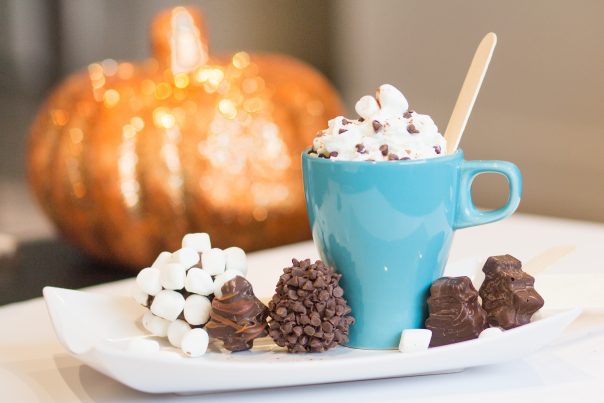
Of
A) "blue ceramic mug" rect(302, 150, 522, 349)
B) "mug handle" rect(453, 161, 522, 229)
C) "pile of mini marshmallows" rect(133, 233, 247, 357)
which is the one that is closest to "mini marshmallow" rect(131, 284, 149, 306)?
"pile of mini marshmallows" rect(133, 233, 247, 357)

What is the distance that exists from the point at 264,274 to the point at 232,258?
0.28 metres

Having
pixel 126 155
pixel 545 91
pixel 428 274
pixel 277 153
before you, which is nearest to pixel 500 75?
Answer: pixel 545 91

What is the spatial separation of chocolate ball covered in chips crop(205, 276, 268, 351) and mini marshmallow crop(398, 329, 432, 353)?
0.10 meters

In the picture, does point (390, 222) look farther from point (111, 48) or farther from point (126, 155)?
point (111, 48)

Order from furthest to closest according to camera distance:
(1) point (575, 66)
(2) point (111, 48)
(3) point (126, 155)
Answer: (2) point (111, 48) < (1) point (575, 66) < (3) point (126, 155)

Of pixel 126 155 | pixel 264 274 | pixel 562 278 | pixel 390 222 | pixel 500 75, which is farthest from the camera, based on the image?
pixel 500 75

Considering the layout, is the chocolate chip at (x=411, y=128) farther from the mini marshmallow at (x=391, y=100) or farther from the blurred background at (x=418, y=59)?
the blurred background at (x=418, y=59)

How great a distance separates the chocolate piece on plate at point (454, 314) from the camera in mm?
624

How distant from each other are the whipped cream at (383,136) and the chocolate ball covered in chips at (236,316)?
0.12 meters

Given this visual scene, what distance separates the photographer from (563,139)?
2.35 meters

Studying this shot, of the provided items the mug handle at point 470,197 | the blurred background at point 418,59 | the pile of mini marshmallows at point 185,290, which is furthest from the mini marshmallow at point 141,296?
the blurred background at point 418,59

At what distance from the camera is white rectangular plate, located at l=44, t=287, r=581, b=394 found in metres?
0.55

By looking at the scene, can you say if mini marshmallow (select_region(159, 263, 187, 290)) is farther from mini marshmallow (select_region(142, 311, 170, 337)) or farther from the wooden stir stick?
the wooden stir stick

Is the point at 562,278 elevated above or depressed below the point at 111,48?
above
